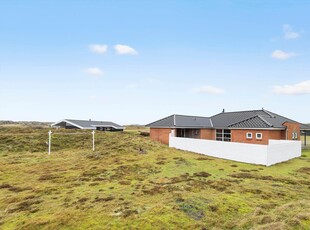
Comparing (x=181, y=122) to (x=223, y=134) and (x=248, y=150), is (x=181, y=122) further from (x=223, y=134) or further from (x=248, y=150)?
(x=248, y=150)

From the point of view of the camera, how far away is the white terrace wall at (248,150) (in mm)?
16000

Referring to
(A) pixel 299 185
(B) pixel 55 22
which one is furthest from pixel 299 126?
(B) pixel 55 22

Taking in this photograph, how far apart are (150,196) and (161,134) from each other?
63.9 ft

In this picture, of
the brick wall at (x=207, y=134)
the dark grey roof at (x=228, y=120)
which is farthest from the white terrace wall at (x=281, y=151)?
the brick wall at (x=207, y=134)

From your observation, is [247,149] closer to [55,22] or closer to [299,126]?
[299,126]

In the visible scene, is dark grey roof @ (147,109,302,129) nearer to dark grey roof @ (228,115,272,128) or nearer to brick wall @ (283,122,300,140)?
dark grey roof @ (228,115,272,128)

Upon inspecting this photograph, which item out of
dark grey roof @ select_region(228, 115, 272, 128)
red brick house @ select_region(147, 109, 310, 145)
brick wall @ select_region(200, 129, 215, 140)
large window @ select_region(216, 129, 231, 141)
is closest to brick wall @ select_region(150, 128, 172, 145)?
red brick house @ select_region(147, 109, 310, 145)

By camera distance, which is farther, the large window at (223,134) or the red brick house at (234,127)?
the large window at (223,134)

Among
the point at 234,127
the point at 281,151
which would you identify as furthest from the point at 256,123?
the point at 281,151

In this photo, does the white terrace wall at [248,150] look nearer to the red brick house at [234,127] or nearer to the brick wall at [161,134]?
the red brick house at [234,127]

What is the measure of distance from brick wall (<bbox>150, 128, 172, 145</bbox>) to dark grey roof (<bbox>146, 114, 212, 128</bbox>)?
535 mm

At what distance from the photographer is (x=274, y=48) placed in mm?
23297

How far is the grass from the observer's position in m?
6.13

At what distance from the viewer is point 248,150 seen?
16906 mm
